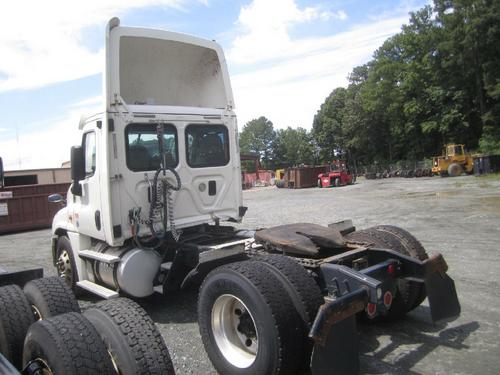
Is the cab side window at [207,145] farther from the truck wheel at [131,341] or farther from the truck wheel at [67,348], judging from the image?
the truck wheel at [67,348]

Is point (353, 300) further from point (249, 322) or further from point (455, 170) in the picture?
point (455, 170)

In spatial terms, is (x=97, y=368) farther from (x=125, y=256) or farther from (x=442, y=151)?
(x=442, y=151)

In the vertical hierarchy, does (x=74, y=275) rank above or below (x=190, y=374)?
above

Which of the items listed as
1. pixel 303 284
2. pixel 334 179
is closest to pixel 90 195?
pixel 303 284

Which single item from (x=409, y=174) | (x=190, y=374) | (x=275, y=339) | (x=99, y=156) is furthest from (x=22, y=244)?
(x=409, y=174)

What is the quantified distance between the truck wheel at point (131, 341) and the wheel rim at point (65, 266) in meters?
4.06

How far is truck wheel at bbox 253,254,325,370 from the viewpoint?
3.47 meters

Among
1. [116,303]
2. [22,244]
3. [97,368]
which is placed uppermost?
[116,303]

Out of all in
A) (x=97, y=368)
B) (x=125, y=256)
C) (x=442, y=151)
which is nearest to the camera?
(x=97, y=368)

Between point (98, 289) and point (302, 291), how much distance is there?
3.22 meters

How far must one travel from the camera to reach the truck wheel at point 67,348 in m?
2.46

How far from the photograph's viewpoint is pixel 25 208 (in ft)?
56.7

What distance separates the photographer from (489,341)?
4266 millimetres

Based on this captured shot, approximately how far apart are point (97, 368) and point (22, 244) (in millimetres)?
12524
